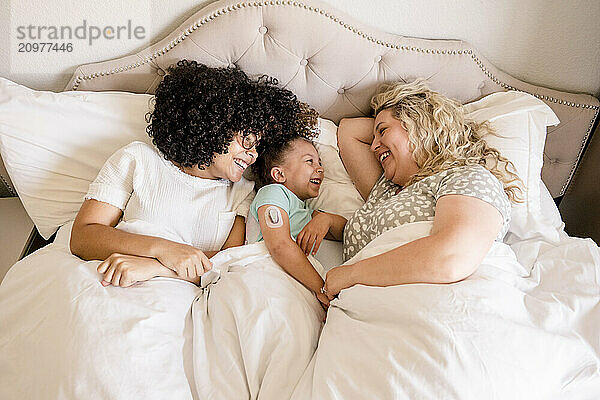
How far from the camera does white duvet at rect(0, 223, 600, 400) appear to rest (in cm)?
111

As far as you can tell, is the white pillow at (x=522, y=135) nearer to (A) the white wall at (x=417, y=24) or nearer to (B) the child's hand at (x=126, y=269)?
(A) the white wall at (x=417, y=24)

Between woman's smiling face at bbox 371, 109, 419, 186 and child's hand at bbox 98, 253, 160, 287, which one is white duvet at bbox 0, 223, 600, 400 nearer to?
child's hand at bbox 98, 253, 160, 287

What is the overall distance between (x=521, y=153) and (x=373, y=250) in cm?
65

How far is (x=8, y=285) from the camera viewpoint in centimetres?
142

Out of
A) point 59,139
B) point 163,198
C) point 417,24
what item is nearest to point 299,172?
point 163,198

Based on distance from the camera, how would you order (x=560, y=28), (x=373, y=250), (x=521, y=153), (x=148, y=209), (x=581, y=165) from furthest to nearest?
(x=581, y=165)
(x=560, y=28)
(x=521, y=153)
(x=148, y=209)
(x=373, y=250)

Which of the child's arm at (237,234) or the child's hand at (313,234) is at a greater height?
the child's hand at (313,234)

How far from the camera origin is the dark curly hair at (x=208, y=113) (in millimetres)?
1597

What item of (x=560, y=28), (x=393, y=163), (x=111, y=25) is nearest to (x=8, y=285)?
(x=111, y=25)

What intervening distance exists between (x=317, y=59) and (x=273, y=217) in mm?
575

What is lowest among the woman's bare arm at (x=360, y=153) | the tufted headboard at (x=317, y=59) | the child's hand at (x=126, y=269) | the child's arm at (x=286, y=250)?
the child's hand at (x=126, y=269)

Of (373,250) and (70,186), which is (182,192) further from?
(373,250)

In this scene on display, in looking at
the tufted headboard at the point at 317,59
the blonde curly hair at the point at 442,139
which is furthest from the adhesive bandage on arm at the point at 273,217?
the tufted headboard at the point at 317,59

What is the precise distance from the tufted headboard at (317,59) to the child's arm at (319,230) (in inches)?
16.4
